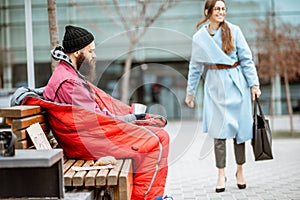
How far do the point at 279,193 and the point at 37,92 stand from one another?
254 centimetres

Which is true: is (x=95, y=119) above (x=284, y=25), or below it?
below

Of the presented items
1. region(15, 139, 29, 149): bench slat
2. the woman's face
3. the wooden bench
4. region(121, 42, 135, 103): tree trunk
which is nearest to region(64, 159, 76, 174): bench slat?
the wooden bench

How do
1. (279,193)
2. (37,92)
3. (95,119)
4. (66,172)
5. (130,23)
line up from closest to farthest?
(66,172) → (95,119) → (37,92) → (279,193) → (130,23)

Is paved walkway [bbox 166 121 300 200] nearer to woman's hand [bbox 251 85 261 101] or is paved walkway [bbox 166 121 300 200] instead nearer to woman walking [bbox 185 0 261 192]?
woman walking [bbox 185 0 261 192]

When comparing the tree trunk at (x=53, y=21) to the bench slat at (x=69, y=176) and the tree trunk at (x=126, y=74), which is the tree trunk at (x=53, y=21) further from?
the tree trunk at (x=126, y=74)

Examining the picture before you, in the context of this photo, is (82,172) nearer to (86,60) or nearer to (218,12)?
(86,60)

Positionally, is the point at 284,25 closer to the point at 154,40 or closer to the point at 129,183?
the point at 154,40

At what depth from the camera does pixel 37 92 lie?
421 centimetres

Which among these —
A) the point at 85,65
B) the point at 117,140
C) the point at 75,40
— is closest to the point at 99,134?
the point at 117,140

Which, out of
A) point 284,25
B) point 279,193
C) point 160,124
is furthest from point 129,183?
point 284,25

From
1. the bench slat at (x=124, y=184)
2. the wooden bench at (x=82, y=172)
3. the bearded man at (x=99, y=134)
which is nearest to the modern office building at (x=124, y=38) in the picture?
the bearded man at (x=99, y=134)

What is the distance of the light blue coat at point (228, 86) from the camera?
5352mm

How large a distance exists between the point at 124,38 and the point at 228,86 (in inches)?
521

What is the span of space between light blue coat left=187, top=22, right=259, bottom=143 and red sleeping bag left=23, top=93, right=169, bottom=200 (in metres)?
1.60
